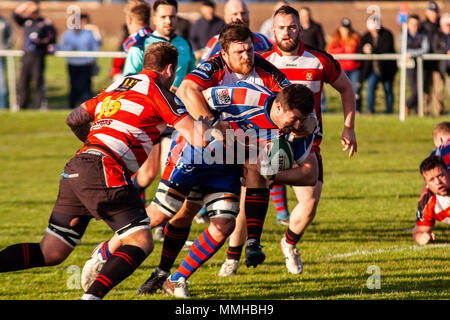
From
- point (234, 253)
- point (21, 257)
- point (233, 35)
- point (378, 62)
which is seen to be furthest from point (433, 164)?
point (378, 62)

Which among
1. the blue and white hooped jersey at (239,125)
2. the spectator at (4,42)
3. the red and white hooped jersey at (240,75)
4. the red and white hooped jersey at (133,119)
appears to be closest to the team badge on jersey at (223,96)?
the blue and white hooped jersey at (239,125)

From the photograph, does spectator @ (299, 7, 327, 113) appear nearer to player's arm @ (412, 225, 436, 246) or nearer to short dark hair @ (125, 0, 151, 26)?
short dark hair @ (125, 0, 151, 26)

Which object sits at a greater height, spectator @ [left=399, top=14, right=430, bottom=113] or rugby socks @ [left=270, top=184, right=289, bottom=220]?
spectator @ [left=399, top=14, right=430, bottom=113]

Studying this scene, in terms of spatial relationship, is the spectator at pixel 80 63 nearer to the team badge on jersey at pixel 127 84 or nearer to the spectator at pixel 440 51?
the spectator at pixel 440 51

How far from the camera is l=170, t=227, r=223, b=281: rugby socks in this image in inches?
243

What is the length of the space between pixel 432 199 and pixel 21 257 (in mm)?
4448

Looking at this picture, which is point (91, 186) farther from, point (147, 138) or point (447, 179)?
point (447, 179)

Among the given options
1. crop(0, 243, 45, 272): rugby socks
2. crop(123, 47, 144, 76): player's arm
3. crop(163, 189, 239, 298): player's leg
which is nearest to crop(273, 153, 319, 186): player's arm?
crop(163, 189, 239, 298): player's leg

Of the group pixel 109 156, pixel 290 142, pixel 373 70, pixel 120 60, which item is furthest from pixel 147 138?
pixel 373 70

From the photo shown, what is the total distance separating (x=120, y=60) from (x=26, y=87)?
3.18m

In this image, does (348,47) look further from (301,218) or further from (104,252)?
(104,252)

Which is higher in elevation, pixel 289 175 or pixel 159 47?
pixel 159 47

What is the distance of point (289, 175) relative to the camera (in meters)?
6.29

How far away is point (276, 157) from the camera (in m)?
6.11
